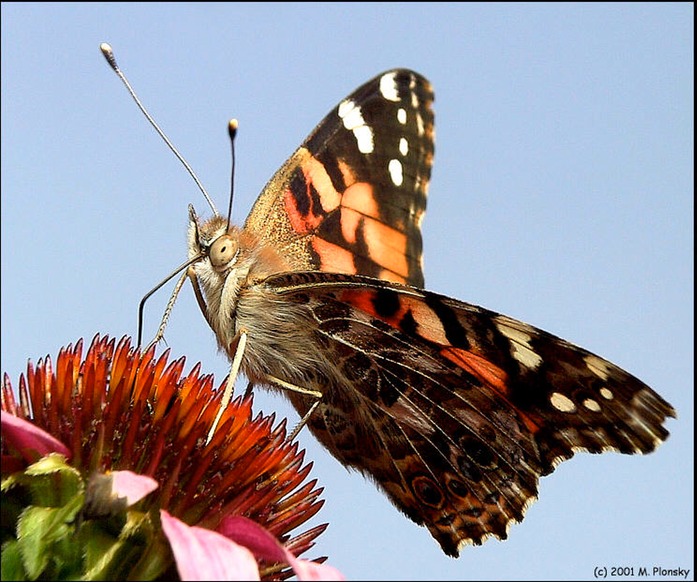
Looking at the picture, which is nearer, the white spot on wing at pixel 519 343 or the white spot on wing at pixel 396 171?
the white spot on wing at pixel 519 343

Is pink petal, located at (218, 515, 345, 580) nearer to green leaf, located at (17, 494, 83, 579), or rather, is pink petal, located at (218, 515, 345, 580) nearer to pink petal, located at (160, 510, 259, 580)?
pink petal, located at (160, 510, 259, 580)

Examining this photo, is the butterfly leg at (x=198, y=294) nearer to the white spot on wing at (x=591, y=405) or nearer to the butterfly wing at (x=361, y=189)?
the butterfly wing at (x=361, y=189)

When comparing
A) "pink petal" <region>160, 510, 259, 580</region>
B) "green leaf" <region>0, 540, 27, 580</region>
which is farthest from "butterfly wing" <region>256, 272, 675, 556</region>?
"green leaf" <region>0, 540, 27, 580</region>

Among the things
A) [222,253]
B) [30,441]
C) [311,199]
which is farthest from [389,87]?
[30,441]

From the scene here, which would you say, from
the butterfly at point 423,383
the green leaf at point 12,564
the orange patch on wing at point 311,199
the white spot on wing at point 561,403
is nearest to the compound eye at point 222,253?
the butterfly at point 423,383

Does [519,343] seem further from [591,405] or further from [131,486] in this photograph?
[131,486]

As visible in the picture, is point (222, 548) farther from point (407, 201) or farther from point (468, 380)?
point (407, 201)

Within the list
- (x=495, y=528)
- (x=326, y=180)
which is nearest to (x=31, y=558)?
(x=495, y=528)
